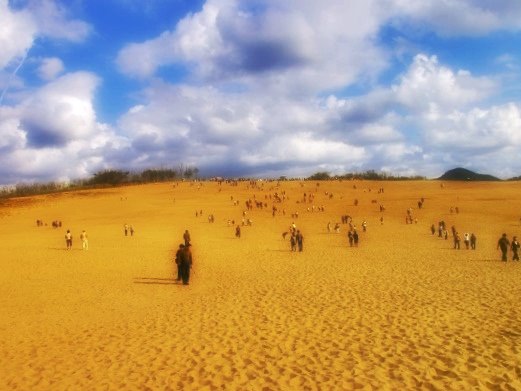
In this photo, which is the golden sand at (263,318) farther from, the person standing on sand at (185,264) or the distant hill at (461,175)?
the distant hill at (461,175)

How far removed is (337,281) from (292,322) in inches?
257

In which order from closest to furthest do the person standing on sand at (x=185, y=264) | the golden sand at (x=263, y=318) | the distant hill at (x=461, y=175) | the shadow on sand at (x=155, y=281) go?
1. the golden sand at (x=263, y=318)
2. the person standing on sand at (x=185, y=264)
3. the shadow on sand at (x=155, y=281)
4. the distant hill at (x=461, y=175)

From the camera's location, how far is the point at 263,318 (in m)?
12.2

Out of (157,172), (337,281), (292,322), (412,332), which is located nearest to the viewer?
(412,332)

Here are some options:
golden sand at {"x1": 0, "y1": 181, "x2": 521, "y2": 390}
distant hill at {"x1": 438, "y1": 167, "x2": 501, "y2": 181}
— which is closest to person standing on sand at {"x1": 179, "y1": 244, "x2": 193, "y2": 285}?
golden sand at {"x1": 0, "y1": 181, "x2": 521, "y2": 390}

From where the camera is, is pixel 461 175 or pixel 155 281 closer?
pixel 155 281

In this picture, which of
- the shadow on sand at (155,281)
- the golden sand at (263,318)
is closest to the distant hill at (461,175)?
the golden sand at (263,318)

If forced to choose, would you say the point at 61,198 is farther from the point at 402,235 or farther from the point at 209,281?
the point at 209,281

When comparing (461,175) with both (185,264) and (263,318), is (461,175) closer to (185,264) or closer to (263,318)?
(185,264)

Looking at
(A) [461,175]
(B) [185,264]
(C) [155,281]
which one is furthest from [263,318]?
(A) [461,175]

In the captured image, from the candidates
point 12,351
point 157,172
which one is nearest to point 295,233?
point 12,351

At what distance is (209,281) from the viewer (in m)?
19.0

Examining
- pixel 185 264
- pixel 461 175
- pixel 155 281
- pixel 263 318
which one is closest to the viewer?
pixel 263 318

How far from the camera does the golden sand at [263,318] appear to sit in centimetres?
816
